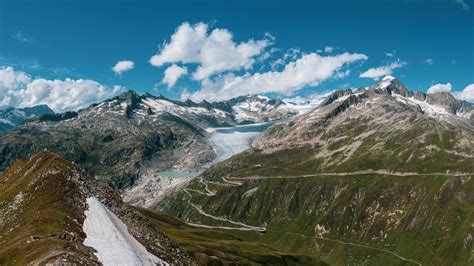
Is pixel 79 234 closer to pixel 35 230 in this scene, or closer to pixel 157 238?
pixel 35 230

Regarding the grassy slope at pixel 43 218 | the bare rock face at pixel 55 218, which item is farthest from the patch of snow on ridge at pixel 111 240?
the grassy slope at pixel 43 218

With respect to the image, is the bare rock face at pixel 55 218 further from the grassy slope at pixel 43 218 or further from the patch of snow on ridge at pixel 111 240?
the patch of snow on ridge at pixel 111 240

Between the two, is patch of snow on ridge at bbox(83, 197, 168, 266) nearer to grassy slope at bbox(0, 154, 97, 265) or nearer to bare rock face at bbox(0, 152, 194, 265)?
bare rock face at bbox(0, 152, 194, 265)

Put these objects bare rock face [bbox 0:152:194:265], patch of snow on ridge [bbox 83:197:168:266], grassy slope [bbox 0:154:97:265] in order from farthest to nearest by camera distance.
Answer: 1. patch of snow on ridge [bbox 83:197:168:266]
2. bare rock face [bbox 0:152:194:265]
3. grassy slope [bbox 0:154:97:265]

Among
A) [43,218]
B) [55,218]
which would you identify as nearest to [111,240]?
[55,218]

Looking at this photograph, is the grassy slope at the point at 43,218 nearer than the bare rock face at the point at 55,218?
Yes

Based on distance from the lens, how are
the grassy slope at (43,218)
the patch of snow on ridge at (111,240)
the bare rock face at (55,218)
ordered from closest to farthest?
the grassy slope at (43,218) < the bare rock face at (55,218) < the patch of snow on ridge at (111,240)

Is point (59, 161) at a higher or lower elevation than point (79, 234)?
higher

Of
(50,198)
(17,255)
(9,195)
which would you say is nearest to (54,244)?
(17,255)

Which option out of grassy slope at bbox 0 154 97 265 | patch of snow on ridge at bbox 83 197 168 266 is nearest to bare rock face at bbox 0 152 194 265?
grassy slope at bbox 0 154 97 265
